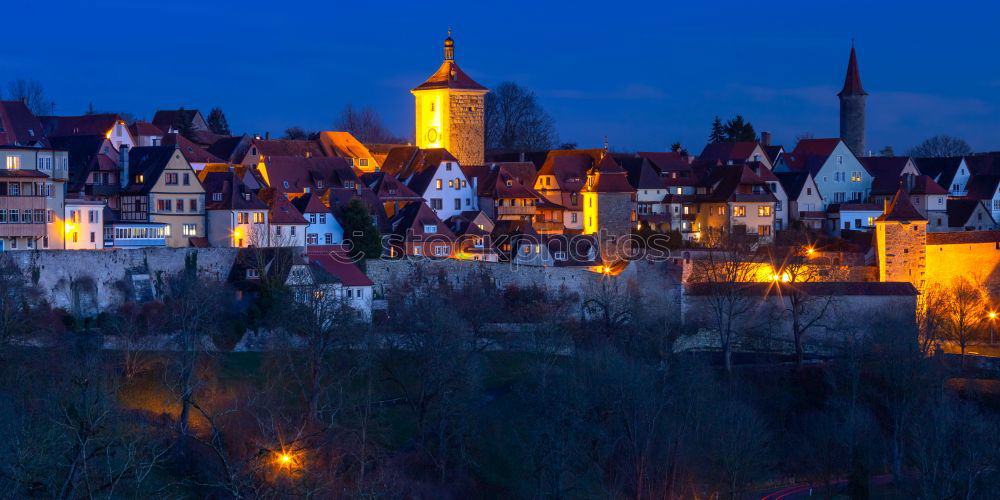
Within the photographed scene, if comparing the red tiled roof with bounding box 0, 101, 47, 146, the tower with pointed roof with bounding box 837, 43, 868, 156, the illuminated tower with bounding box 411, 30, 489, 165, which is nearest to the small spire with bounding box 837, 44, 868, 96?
the tower with pointed roof with bounding box 837, 43, 868, 156

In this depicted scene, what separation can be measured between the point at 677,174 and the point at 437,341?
26.0 m

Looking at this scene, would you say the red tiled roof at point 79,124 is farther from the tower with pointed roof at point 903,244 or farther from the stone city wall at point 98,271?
the tower with pointed roof at point 903,244

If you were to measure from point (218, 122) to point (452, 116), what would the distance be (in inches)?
885

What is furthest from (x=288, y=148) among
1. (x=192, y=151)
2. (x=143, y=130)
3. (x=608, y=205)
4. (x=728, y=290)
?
(x=728, y=290)

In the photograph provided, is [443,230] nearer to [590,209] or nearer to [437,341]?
[590,209]

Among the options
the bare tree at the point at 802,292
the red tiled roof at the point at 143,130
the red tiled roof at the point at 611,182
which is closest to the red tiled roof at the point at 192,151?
the red tiled roof at the point at 143,130

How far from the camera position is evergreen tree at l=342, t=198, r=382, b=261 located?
48875 millimetres

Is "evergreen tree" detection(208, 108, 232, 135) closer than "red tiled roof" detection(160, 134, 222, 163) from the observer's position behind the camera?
No

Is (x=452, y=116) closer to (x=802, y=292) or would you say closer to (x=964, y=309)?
(x=802, y=292)

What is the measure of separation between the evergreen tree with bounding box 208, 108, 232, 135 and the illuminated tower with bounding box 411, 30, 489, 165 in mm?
20036

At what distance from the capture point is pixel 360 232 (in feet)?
164

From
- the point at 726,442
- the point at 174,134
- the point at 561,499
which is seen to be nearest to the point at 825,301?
the point at 726,442

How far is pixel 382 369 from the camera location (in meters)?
41.4

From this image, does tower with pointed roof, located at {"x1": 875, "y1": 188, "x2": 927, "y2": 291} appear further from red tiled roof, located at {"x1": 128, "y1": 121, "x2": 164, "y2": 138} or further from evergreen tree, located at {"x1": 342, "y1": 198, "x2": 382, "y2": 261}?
red tiled roof, located at {"x1": 128, "y1": 121, "x2": 164, "y2": 138}
